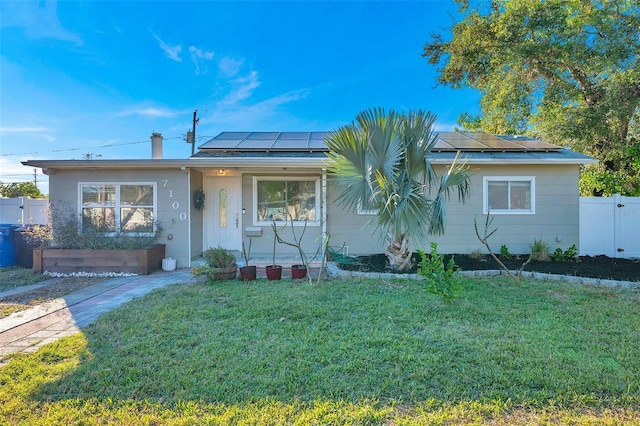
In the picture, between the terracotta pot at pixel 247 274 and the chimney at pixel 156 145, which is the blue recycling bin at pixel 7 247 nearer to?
the chimney at pixel 156 145

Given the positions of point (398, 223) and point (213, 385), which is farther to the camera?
point (398, 223)

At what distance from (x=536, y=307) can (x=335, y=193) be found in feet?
16.9

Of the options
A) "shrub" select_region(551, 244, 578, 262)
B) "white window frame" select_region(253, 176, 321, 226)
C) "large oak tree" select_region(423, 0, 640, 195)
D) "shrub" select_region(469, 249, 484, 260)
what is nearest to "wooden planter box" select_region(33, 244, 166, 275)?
→ "white window frame" select_region(253, 176, 321, 226)

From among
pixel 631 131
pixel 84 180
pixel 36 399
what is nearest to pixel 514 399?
pixel 36 399

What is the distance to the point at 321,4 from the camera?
1109 centimetres

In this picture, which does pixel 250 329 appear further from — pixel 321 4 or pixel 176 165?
pixel 321 4

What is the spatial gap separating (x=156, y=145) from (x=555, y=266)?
10.8 meters

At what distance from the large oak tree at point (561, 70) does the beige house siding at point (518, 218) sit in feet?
12.7

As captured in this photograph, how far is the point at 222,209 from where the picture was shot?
9.04 metres

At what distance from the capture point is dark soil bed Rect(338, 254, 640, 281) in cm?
671

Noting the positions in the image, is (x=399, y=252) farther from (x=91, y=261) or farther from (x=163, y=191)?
(x=91, y=261)

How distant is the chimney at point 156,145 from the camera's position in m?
9.34

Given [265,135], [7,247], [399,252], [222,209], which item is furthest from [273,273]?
[7,247]

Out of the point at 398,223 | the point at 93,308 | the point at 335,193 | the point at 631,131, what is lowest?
the point at 93,308
